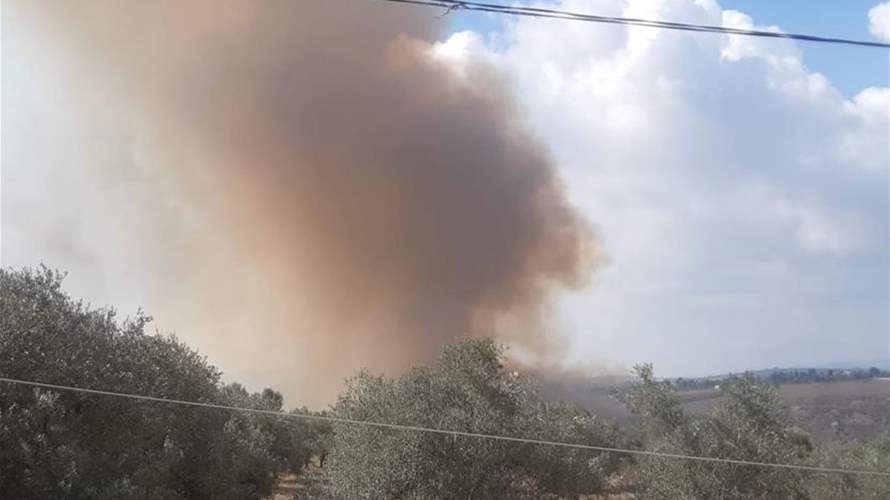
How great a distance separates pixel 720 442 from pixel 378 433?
632 centimetres

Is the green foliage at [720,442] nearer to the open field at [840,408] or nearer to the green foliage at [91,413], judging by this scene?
the open field at [840,408]

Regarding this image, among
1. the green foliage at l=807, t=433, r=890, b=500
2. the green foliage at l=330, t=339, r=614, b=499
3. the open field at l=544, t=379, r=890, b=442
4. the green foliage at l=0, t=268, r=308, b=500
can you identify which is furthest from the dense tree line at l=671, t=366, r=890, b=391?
the green foliage at l=0, t=268, r=308, b=500

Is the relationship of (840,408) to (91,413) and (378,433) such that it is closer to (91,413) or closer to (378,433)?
(378,433)

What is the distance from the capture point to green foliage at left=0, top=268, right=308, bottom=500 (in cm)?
1148

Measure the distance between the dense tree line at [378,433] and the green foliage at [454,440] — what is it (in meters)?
0.03

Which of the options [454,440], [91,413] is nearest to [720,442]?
[454,440]

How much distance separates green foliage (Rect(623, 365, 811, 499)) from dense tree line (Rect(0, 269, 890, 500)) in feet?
0.08

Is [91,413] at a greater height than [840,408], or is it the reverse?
[91,413]

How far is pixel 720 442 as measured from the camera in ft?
47.9

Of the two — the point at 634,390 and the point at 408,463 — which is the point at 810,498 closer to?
the point at 634,390

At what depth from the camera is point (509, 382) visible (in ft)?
48.1

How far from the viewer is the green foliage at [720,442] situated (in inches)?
550

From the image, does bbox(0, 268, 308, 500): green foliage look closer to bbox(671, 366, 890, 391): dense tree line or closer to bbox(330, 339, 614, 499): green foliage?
bbox(330, 339, 614, 499): green foliage

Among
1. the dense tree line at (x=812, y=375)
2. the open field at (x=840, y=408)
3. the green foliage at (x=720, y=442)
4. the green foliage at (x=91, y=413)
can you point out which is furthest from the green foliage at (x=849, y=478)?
the green foliage at (x=91, y=413)
